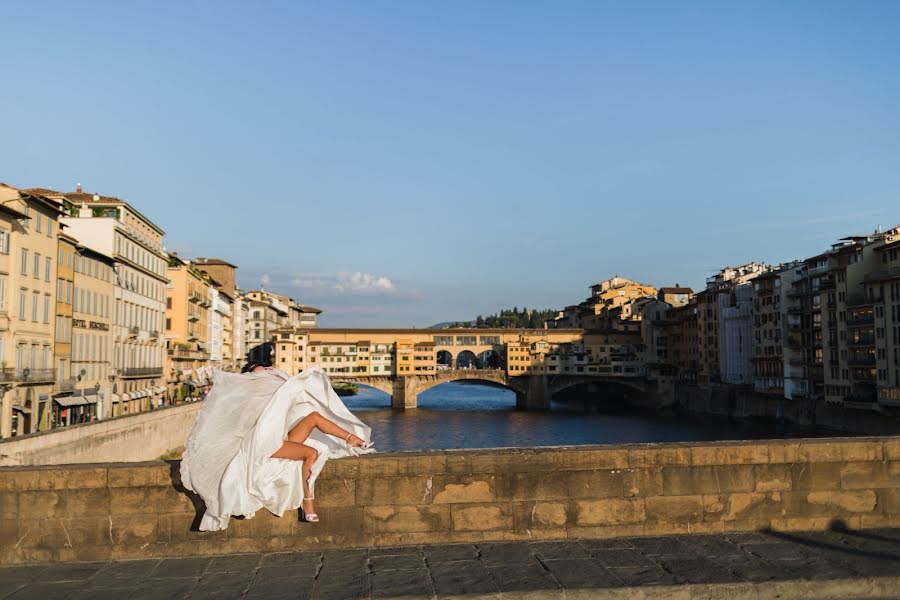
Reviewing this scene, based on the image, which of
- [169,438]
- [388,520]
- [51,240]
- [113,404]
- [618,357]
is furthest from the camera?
[618,357]

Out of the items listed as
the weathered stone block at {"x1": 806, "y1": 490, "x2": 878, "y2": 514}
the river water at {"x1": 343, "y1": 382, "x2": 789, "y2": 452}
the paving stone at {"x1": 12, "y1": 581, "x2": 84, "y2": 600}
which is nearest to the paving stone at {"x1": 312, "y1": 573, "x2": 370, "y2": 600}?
the paving stone at {"x1": 12, "y1": 581, "x2": 84, "y2": 600}

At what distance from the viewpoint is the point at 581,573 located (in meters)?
7.48

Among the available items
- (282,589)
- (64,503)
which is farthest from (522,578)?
(64,503)

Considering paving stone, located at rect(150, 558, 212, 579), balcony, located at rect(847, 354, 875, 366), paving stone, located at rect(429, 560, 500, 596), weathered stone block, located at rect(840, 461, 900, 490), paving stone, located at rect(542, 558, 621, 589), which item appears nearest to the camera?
paving stone, located at rect(429, 560, 500, 596)

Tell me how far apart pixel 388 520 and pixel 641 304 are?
14659 cm

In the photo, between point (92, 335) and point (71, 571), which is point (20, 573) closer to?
point (71, 571)

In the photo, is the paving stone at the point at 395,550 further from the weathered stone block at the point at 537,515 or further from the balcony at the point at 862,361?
the balcony at the point at 862,361

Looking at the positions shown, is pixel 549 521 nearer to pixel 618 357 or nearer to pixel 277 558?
pixel 277 558

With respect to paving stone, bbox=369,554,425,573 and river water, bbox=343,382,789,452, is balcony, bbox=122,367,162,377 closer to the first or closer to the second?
river water, bbox=343,382,789,452

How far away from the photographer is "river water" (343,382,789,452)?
78250mm

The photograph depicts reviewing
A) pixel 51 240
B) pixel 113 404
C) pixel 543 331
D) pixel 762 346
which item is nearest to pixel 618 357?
pixel 543 331

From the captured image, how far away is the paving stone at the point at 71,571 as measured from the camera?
7.57m

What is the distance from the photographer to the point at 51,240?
4750 cm

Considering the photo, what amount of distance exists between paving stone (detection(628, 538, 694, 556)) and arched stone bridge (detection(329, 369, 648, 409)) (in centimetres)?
12132
